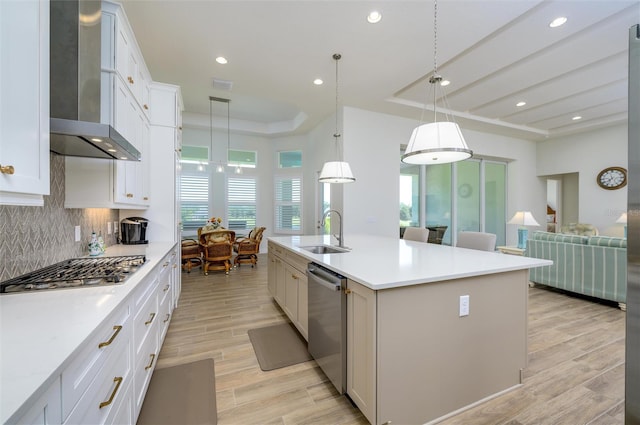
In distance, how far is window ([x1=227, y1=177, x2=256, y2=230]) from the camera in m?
7.28

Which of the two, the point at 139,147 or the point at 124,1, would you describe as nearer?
the point at 124,1

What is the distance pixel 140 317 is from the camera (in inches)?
61.4

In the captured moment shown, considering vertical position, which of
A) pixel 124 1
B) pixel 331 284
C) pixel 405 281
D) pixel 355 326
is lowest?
pixel 355 326

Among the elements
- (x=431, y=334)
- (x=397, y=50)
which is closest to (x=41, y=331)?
(x=431, y=334)

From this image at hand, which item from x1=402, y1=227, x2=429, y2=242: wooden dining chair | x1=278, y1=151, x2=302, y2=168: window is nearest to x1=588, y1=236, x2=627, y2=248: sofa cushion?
x1=402, y1=227, x2=429, y2=242: wooden dining chair

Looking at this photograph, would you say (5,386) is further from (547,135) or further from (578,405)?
(547,135)

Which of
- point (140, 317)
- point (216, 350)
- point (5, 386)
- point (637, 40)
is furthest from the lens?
point (216, 350)

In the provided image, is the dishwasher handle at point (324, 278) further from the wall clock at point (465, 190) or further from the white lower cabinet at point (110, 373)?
the wall clock at point (465, 190)

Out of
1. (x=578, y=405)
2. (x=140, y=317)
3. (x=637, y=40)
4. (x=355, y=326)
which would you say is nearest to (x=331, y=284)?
(x=355, y=326)

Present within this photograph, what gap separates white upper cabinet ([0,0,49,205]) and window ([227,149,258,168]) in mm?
6114

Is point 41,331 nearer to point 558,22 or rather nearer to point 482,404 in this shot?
point 482,404

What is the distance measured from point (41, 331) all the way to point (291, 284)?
2.00m

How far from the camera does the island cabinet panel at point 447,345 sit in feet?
4.79

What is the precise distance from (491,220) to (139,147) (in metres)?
8.09
